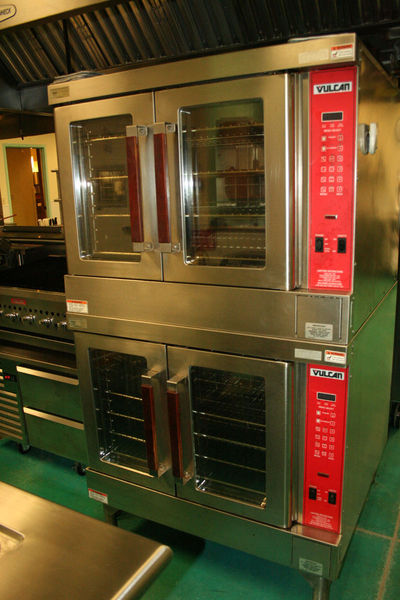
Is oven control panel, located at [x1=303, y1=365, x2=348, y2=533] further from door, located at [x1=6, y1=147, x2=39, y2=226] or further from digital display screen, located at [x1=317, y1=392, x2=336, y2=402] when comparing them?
door, located at [x1=6, y1=147, x2=39, y2=226]

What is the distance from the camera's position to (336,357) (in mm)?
1649

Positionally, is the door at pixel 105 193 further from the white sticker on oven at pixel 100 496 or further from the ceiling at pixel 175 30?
the white sticker on oven at pixel 100 496

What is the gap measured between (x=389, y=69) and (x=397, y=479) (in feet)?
7.38

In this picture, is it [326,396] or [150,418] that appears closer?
[326,396]

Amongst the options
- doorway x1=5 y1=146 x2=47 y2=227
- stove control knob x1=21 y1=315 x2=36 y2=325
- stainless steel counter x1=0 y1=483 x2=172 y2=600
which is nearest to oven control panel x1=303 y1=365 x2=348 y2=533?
stainless steel counter x1=0 y1=483 x2=172 y2=600

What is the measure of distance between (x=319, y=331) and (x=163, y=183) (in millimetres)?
799

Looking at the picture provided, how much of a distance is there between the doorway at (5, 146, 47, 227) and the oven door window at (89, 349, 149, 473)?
488 cm

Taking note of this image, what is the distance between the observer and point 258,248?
6.07 feet

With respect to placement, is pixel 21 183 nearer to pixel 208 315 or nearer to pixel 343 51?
pixel 208 315

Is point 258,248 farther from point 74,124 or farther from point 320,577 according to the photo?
point 320,577

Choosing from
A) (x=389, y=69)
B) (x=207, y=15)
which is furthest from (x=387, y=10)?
(x=207, y=15)

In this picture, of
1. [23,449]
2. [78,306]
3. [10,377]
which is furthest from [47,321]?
[23,449]

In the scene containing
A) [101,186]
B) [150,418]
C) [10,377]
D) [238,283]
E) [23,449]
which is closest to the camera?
[238,283]

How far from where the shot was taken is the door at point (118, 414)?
2.13m
